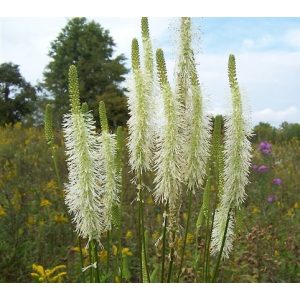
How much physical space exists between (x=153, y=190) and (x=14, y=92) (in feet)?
3.11

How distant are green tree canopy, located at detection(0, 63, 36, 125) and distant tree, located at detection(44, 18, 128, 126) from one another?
0.11 m

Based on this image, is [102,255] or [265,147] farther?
[265,147]

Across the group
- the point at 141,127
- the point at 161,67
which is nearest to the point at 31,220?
the point at 141,127

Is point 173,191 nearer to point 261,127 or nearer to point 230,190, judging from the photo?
point 230,190

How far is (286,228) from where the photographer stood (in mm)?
2982

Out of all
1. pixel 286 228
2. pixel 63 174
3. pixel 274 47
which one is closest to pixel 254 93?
pixel 274 47

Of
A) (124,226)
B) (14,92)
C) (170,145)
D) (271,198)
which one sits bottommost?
(124,226)

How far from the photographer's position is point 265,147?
11.2ft

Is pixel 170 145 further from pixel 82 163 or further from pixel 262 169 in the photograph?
pixel 262 169

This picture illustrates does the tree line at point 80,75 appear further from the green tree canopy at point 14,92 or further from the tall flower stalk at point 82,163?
the tall flower stalk at point 82,163

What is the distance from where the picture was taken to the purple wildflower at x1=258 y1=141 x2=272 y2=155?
3.37 m

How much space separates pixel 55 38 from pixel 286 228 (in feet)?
5.29

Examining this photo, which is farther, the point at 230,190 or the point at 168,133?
the point at 230,190

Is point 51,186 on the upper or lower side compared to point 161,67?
lower
